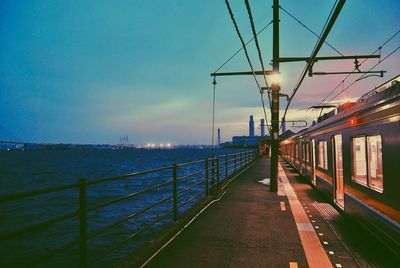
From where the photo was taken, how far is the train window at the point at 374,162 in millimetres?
5594

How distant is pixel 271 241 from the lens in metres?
5.49

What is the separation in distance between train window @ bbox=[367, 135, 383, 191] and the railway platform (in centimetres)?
100

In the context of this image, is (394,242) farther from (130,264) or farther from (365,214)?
(130,264)

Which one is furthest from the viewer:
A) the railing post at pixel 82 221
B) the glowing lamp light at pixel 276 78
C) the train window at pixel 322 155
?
the glowing lamp light at pixel 276 78

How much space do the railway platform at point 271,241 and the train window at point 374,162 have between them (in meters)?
1.00

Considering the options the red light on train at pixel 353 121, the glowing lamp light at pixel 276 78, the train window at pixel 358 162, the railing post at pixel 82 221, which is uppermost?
the glowing lamp light at pixel 276 78

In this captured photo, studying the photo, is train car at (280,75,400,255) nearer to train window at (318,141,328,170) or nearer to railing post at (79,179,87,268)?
train window at (318,141,328,170)

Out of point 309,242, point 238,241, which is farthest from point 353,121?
point 238,241

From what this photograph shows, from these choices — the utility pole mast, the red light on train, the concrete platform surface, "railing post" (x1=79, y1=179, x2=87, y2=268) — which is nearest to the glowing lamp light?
the utility pole mast

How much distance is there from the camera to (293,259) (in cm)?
462

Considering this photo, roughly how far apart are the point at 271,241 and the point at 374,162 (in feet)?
8.02

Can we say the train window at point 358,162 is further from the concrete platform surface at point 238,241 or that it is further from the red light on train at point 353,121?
the concrete platform surface at point 238,241

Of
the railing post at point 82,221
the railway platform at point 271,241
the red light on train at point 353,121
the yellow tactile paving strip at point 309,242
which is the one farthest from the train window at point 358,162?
the railing post at point 82,221

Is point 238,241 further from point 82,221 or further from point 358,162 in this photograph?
point 358,162
